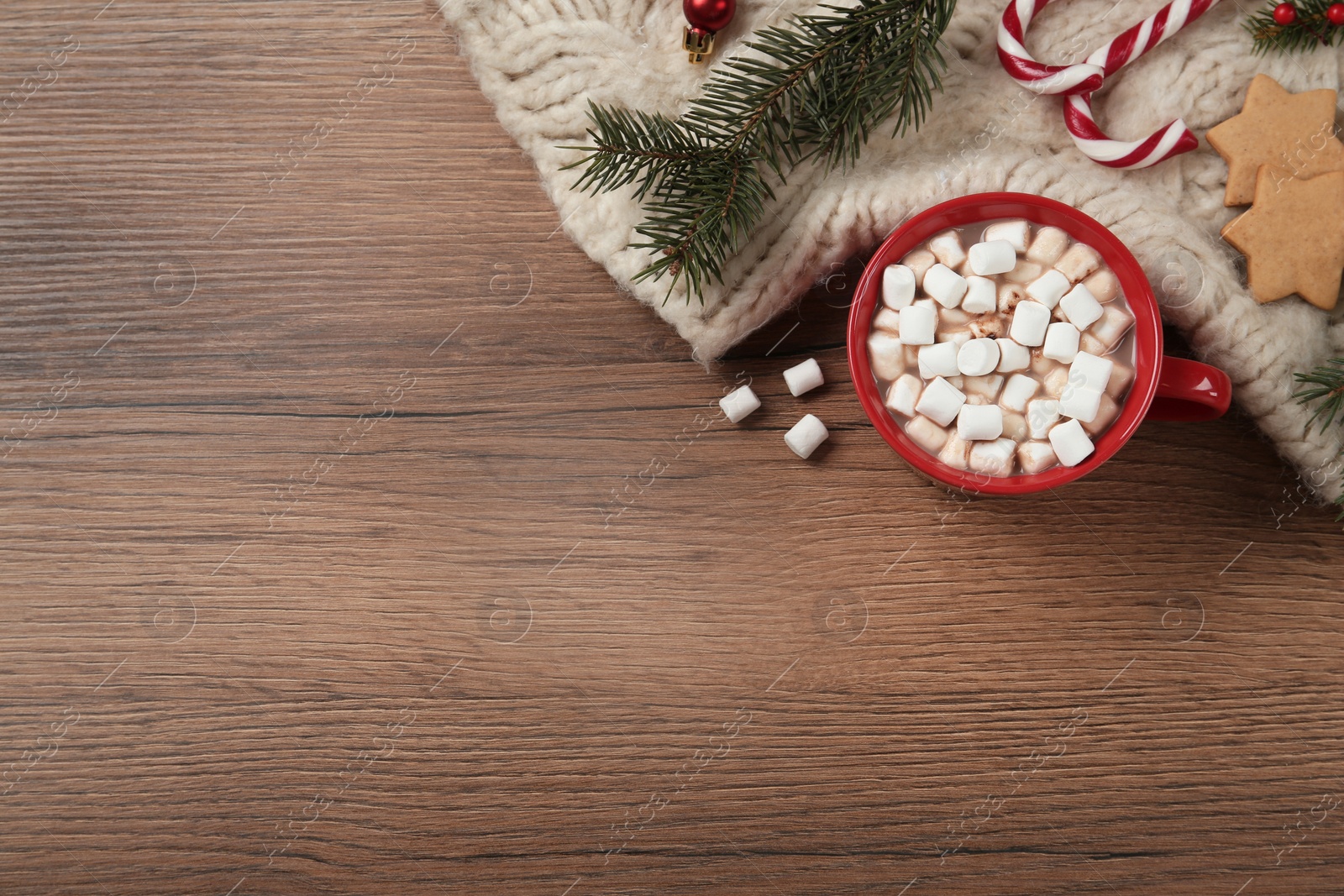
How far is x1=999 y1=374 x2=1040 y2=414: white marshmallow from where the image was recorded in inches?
34.4

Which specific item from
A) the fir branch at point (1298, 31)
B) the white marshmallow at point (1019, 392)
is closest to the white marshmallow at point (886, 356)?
the white marshmallow at point (1019, 392)

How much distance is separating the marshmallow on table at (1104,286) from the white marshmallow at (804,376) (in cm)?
29

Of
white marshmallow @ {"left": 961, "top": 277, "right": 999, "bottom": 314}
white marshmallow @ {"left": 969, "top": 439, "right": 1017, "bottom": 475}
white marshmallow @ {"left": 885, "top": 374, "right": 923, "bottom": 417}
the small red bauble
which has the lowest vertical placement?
white marshmallow @ {"left": 969, "top": 439, "right": 1017, "bottom": 475}

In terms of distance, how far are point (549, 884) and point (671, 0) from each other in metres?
1.03

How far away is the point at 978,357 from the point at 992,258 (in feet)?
0.33

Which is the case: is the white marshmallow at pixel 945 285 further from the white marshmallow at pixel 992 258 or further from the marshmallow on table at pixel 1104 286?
the marshmallow on table at pixel 1104 286

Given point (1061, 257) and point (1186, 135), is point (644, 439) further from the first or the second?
point (1186, 135)

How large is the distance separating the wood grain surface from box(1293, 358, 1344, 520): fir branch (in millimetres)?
74

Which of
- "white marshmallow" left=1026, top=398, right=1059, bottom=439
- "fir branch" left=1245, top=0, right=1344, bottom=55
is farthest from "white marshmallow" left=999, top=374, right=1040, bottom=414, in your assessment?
"fir branch" left=1245, top=0, right=1344, bottom=55

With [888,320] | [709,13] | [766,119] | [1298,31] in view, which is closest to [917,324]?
[888,320]

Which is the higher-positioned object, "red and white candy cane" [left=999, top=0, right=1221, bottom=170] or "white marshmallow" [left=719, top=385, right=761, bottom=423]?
"red and white candy cane" [left=999, top=0, right=1221, bottom=170]

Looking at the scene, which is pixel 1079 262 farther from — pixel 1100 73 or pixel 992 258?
pixel 1100 73

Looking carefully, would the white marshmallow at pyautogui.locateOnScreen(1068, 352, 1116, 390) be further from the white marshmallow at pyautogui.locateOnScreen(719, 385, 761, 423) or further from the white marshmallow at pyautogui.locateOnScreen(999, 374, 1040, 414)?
the white marshmallow at pyautogui.locateOnScreen(719, 385, 761, 423)

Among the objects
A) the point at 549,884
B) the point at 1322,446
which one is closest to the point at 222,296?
the point at 549,884
